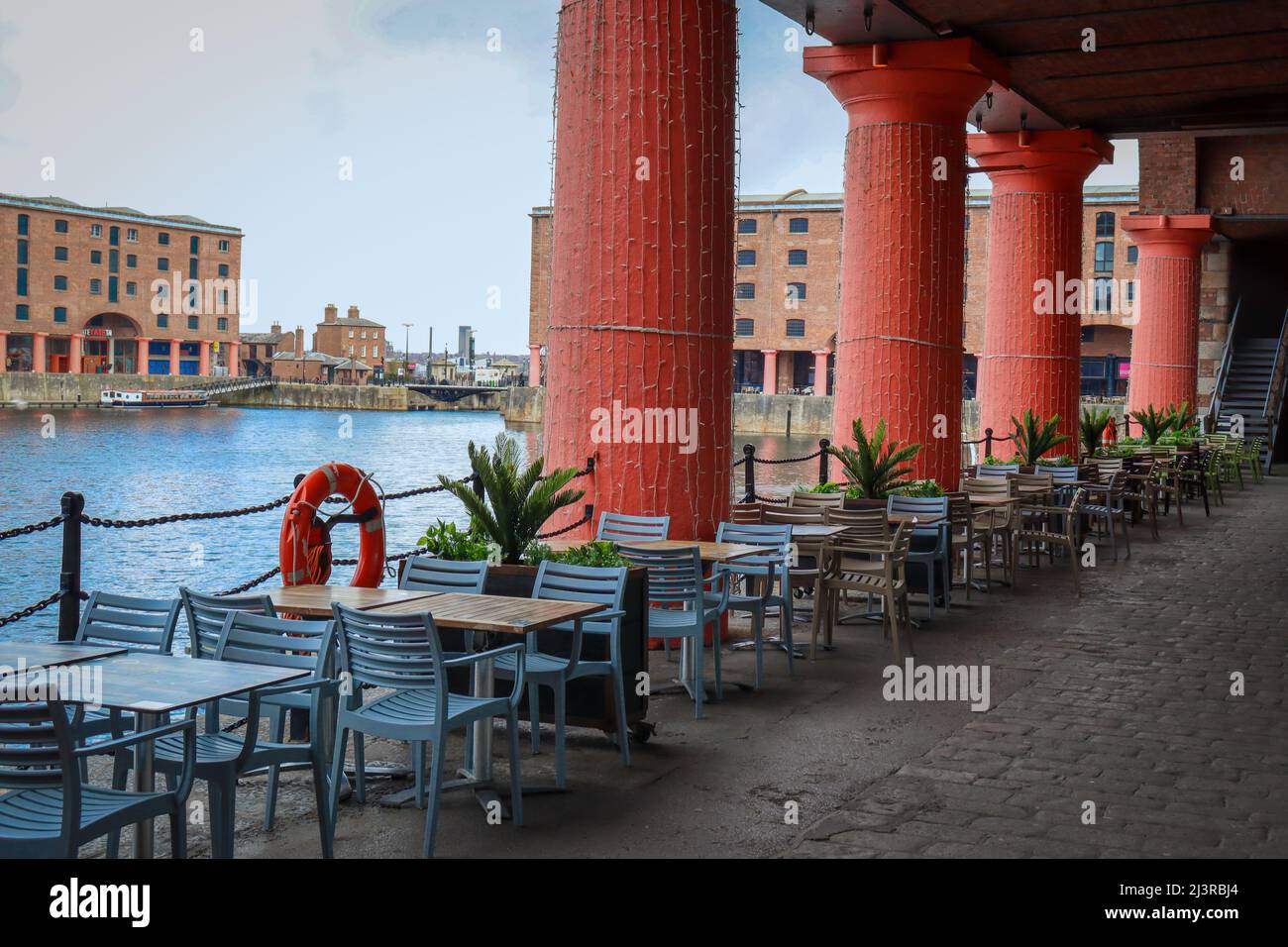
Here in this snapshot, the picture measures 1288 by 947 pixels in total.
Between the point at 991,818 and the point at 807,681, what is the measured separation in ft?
9.06

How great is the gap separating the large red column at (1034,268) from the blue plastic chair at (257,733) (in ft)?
49.5

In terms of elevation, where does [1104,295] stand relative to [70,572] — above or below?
above

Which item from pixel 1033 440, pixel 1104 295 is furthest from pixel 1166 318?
pixel 1104 295

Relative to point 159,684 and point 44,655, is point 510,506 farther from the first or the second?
point 159,684

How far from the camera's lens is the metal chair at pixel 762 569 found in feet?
25.7

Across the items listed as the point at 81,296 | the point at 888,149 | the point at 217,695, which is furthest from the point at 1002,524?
the point at 81,296

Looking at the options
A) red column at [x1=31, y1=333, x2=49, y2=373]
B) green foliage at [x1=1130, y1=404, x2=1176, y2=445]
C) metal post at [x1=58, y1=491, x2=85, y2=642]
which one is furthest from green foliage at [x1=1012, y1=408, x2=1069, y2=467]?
red column at [x1=31, y1=333, x2=49, y2=373]

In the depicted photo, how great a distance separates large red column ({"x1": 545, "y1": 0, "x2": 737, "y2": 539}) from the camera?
29.0 ft

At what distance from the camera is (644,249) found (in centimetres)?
893

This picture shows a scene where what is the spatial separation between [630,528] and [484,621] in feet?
11.1

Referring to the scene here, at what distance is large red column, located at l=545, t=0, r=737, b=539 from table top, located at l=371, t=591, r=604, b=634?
3.00m

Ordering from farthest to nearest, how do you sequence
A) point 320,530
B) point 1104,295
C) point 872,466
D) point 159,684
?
point 1104,295 < point 872,466 < point 320,530 < point 159,684

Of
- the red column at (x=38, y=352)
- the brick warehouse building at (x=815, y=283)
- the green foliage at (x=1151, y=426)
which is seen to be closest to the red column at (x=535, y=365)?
the brick warehouse building at (x=815, y=283)
